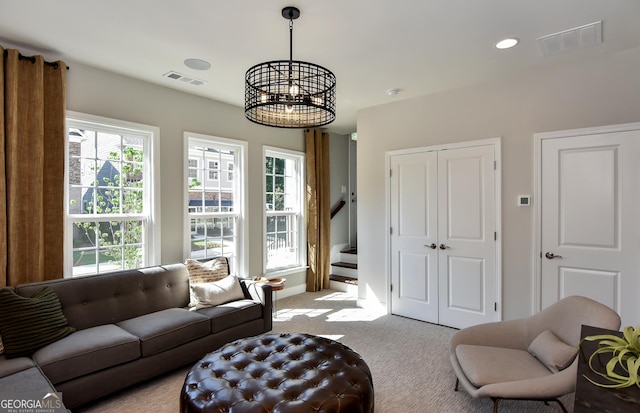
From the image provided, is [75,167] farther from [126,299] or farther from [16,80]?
[126,299]

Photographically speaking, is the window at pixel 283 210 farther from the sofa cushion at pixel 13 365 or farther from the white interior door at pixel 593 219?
the white interior door at pixel 593 219

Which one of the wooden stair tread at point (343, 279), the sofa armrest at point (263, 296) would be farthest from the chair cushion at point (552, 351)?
the wooden stair tread at point (343, 279)

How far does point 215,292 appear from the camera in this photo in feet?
11.2

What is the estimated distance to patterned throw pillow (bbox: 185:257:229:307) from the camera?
354cm

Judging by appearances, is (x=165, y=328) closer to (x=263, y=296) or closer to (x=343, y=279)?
(x=263, y=296)

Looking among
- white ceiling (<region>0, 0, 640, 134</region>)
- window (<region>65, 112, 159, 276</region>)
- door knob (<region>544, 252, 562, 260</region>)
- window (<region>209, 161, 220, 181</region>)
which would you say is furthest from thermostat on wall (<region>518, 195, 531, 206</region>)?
window (<region>65, 112, 159, 276</region>)

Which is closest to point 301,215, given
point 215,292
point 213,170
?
point 213,170

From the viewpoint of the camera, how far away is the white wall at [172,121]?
3.30 metres

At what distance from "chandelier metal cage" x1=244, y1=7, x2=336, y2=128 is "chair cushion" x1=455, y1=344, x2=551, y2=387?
1.89 m

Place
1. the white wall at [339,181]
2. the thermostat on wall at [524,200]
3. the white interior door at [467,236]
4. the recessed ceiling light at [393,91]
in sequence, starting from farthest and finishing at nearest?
the white wall at [339,181] → the recessed ceiling light at [393,91] → the white interior door at [467,236] → the thermostat on wall at [524,200]

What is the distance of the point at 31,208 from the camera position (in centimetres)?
284

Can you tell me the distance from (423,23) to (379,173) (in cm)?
225

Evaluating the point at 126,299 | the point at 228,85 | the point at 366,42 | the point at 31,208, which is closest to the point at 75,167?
the point at 31,208

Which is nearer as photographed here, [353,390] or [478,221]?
[353,390]
